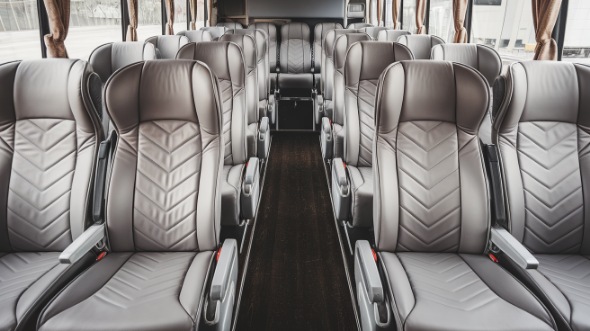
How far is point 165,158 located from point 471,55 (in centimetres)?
229

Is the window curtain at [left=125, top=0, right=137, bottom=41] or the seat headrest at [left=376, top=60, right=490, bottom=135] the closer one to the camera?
the seat headrest at [left=376, top=60, right=490, bottom=135]

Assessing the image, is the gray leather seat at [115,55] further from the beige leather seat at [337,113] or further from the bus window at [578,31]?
the bus window at [578,31]

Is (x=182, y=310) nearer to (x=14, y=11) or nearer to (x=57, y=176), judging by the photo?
(x=57, y=176)

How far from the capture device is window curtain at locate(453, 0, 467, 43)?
4738 millimetres

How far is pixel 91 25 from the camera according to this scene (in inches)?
162

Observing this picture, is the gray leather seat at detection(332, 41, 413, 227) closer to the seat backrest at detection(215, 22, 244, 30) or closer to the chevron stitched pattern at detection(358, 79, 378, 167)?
the chevron stitched pattern at detection(358, 79, 378, 167)

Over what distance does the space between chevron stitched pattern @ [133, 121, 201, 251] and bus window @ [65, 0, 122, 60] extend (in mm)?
2202

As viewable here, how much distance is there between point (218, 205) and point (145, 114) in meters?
0.52

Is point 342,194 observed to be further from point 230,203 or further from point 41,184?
point 41,184

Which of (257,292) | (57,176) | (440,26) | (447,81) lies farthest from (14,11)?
(440,26)

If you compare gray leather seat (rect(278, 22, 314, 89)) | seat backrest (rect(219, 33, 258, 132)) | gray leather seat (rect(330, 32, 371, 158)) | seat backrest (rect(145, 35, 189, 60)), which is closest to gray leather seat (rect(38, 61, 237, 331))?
seat backrest (rect(219, 33, 258, 132))

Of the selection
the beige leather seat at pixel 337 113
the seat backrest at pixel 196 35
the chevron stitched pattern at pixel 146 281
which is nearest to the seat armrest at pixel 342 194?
the beige leather seat at pixel 337 113

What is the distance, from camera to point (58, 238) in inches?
74.7

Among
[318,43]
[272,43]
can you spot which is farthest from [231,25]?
[318,43]
